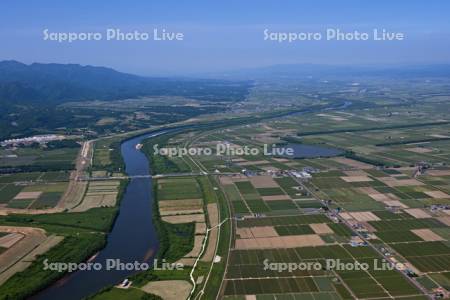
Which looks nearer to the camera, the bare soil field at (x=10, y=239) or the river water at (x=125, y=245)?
the river water at (x=125, y=245)

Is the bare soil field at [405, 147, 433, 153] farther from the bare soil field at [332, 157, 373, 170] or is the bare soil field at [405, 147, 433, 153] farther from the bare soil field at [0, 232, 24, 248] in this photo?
the bare soil field at [0, 232, 24, 248]

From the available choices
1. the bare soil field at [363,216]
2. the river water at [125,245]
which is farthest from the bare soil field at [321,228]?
the river water at [125,245]

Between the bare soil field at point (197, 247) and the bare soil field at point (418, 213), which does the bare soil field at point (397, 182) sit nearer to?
the bare soil field at point (418, 213)

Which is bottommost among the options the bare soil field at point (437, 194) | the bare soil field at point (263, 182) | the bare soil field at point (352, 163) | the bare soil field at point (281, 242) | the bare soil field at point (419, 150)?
the bare soil field at point (281, 242)

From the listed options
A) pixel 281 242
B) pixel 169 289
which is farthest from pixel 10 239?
pixel 281 242

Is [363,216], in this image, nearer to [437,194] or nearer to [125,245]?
[437,194]

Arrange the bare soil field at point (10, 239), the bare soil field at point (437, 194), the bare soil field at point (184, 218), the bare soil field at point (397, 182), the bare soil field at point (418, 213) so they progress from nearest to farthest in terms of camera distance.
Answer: the bare soil field at point (10, 239), the bare soil field at point (184, 218), the bare soil field at point (418, 213), the bare soil field at point (437, 194), the bare soil field at point (397, 182)

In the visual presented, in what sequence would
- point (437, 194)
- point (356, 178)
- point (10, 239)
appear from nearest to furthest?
point (10, 239) < point (437, 194) < point (356, 178)

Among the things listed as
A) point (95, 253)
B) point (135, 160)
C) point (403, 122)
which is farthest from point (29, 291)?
point (403, 122)

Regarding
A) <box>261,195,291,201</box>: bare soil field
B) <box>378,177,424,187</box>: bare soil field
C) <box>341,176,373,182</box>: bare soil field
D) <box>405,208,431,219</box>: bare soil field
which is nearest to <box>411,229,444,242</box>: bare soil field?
<box>405,208,431,219</box>: bare soil field

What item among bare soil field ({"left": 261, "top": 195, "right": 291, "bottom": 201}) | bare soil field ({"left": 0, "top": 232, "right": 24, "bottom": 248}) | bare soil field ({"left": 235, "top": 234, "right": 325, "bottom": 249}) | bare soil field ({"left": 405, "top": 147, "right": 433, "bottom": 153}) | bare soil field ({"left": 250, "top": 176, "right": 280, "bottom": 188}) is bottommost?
bare soil field ({"left": 235, "top": 234, "right": 325, "bottom": 249})

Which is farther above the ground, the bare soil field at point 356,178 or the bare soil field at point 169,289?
the bare soil field at point 356,178
